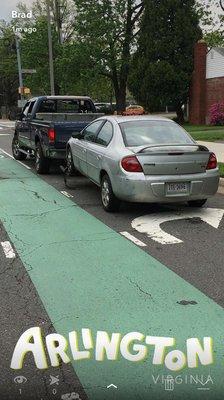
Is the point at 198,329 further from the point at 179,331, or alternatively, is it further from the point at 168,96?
the point at 168,96

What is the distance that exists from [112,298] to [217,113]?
82.2 feet

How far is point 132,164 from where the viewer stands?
7445 millimetres

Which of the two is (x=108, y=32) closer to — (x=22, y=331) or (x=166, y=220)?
(x=166, y=220)

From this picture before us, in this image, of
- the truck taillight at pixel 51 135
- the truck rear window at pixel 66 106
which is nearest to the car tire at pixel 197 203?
the truck taillight at pixel 51 135

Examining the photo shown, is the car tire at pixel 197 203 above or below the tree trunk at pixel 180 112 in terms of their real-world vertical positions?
below

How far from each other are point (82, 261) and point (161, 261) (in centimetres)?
95

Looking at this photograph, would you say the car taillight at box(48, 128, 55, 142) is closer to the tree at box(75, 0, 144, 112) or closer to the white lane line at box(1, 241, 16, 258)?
the white lane line at box(1, 241, 16, 258)

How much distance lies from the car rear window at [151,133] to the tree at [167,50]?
21635mm

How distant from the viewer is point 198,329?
13.0ft

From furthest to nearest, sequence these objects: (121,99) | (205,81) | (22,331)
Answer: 1. (121,99)
2. (205,81)
3. (22,331)

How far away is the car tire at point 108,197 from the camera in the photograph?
7.95 meters

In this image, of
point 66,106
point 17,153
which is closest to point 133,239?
point 66,106

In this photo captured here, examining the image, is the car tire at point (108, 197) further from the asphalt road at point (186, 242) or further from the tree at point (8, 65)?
the tree at point (8, 65)

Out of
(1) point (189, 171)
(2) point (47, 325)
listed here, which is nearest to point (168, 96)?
(1) point (189, 171)
